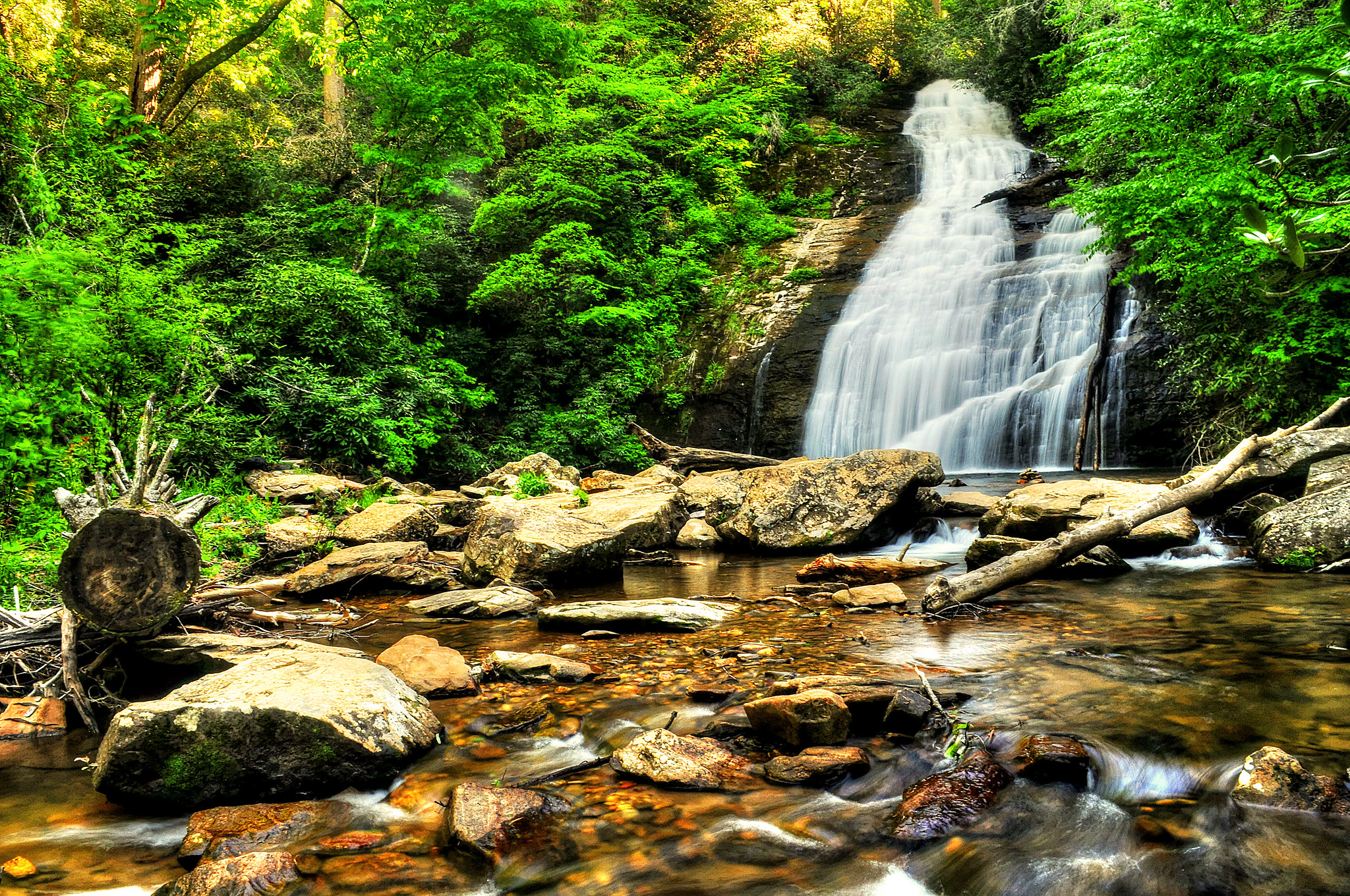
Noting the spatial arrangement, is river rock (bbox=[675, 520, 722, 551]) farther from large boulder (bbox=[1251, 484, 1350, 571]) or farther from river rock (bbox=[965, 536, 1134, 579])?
large boulder (bbox=[1251, 484, 1350, 571])

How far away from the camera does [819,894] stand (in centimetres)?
247

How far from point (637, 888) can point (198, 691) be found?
2.23m

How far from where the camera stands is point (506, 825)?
9.17ft

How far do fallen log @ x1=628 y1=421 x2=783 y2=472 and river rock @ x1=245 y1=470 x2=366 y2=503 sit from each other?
5996 millimetres

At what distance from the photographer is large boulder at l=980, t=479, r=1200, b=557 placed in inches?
278

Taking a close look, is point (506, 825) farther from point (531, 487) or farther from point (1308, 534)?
point (531, 487)

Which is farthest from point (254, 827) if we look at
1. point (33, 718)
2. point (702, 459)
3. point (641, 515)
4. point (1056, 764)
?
point (702, 459)

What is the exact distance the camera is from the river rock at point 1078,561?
6.68 metres

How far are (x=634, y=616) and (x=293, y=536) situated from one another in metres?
5.06

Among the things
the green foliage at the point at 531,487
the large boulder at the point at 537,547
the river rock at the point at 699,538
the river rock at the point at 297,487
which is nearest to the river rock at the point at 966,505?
the river rock at the point at 699,538

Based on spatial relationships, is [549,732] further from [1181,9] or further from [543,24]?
[543,24]

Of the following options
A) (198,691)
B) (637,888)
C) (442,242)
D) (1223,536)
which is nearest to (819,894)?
(637,888)

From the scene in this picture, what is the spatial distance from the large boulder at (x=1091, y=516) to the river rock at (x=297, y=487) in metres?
9.23

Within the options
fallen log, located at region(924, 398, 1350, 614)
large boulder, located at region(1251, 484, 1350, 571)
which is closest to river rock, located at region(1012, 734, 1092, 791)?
fallen log, located at region(924, 398, 1350, 614)
